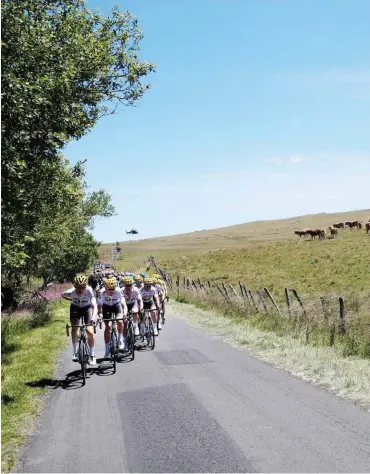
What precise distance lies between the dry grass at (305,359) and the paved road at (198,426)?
47 centimetres

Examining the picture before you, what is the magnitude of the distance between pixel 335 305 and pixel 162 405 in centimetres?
1563

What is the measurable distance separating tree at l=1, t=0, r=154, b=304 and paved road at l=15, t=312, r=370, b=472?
3.45m

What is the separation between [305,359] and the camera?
12633mm

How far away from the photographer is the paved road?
652 cm

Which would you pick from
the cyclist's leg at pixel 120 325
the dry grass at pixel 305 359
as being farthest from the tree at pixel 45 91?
the dry grass at pixel 305 359

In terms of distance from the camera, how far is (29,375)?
1218 cm

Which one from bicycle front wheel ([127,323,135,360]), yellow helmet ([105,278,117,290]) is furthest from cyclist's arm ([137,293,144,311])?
yellow helmet ([105,278,117,290])

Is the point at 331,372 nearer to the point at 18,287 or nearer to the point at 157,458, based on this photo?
the point at 157,458

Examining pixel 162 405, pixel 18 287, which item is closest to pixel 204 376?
pixel 162 405

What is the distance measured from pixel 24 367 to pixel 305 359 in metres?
7.49

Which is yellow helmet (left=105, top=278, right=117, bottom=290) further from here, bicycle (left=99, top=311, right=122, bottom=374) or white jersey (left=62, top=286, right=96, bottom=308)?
white jersey (left=62, top=286, right=96, bottom=308)

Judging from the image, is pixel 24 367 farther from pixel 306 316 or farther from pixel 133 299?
pixel 306 316

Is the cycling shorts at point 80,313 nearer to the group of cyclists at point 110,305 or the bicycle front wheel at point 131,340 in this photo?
the group of cyclists at point 110,305

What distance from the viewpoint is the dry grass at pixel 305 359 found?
10023 millimetres
